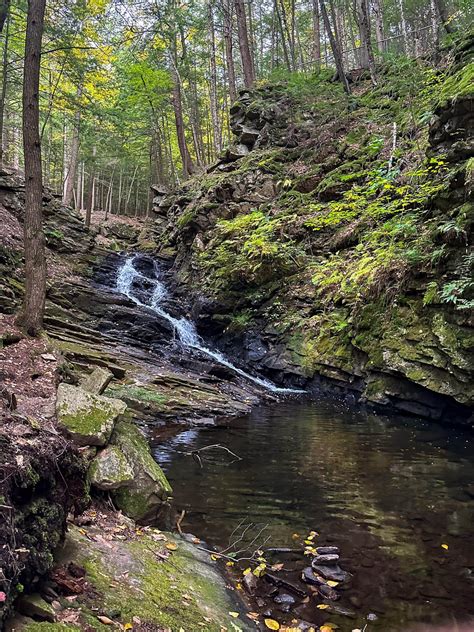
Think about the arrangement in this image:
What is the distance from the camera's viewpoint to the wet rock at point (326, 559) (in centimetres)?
465

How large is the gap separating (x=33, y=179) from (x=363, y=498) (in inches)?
356

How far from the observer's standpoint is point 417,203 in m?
13.2

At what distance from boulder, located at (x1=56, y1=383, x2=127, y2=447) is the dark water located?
65.2 inches

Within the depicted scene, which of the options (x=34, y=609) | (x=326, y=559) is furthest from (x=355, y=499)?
(x=34, y=609)

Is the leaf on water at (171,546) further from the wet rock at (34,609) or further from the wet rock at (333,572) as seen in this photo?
the wet rock at (34,609)

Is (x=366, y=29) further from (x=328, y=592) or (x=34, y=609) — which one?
(x=34, y=609)

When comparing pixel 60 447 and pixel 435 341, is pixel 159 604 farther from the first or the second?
pixel 435 341

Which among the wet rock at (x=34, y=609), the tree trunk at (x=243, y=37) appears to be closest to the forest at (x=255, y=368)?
the wet rock at (x=34, y=609)

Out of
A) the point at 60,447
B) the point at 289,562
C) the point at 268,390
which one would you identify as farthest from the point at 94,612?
the point at 268,390

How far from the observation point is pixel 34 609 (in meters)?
2.45

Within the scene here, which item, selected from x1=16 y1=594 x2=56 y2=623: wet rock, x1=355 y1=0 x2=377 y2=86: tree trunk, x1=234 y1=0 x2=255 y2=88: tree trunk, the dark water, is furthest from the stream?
x1=234 y1=0 x2=255 y2=88: tree trunk

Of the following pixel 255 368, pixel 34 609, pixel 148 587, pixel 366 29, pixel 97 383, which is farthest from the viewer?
pixel 366 29

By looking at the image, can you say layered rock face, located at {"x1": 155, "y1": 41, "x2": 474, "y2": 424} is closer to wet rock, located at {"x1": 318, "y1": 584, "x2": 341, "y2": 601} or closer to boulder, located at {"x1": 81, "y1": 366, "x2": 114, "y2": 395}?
wet rock, located at {"x1": 318, "y1": 584, "x2": 341, "y2": 601}

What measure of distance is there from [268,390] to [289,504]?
805 centimetres
